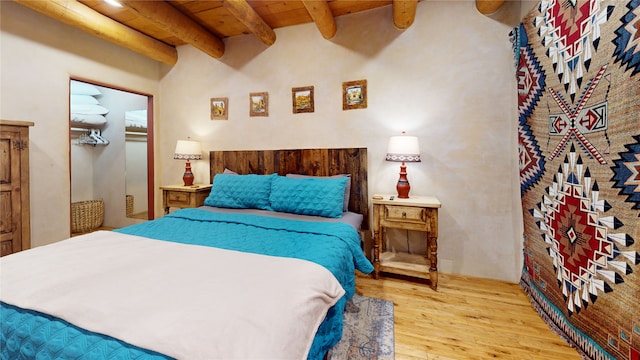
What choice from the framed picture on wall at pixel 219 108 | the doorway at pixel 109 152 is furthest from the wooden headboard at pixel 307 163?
the doorway at pixel 109 152

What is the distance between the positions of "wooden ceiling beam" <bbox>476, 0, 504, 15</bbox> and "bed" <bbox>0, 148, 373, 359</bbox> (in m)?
2.17

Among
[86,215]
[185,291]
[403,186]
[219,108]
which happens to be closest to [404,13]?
[403,186]

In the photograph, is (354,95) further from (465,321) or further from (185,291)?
(185,291)

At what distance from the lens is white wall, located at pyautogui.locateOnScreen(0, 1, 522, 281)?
225 centimetres

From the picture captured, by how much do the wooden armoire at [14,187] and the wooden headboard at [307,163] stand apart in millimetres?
1547

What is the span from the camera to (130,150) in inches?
162

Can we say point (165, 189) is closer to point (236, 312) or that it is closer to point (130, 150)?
point (130, 150)

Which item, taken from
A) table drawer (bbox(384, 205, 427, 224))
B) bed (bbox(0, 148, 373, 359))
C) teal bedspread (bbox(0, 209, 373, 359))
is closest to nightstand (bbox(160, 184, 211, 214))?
teal bedspread (bbox(0, 209, 373, 359))

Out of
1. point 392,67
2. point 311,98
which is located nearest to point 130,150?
Answer: point 311,98

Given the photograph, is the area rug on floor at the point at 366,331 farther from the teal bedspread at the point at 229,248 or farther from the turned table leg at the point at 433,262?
the turned table leg at the point at 433,262

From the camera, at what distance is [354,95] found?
8.61 feet

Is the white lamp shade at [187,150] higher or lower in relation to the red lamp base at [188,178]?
higher

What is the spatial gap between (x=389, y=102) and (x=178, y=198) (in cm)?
256

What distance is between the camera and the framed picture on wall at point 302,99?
2776 mm
